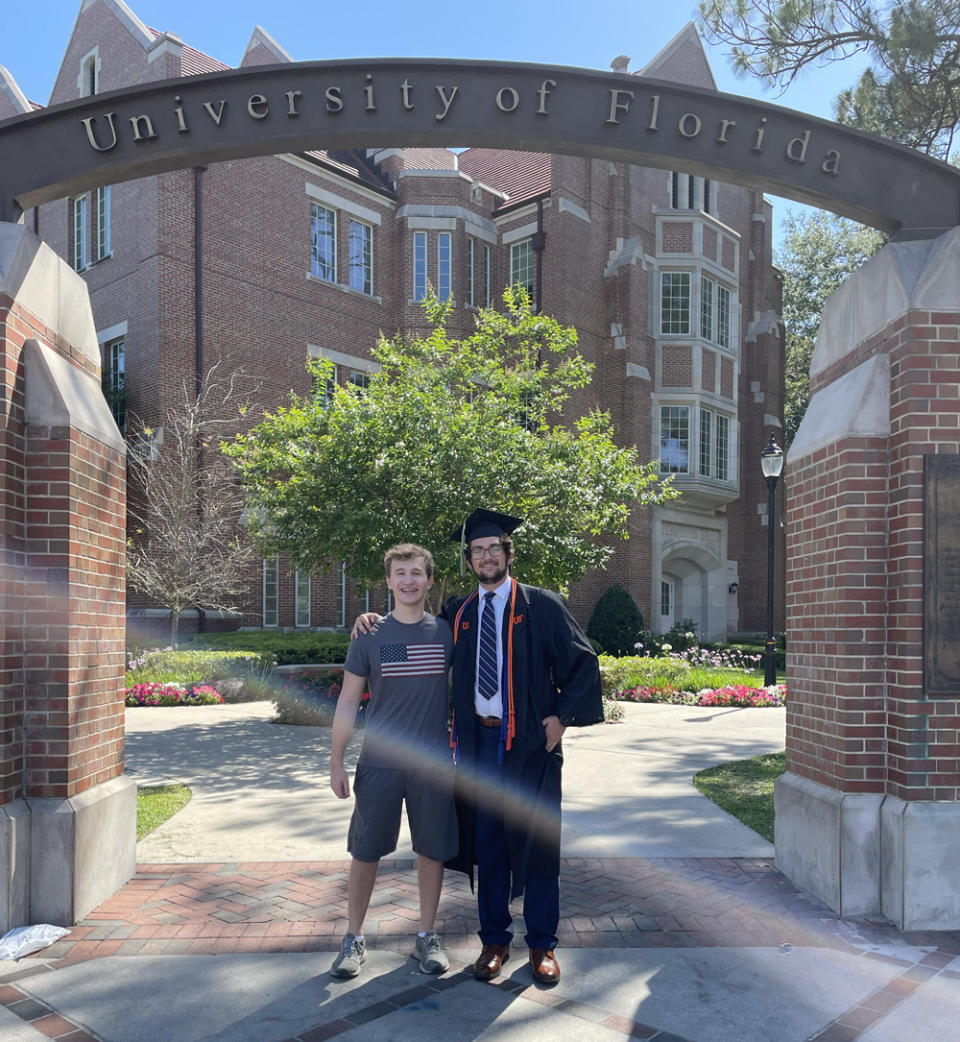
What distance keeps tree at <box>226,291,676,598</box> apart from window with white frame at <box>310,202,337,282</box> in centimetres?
1002

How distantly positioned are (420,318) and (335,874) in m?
18.7

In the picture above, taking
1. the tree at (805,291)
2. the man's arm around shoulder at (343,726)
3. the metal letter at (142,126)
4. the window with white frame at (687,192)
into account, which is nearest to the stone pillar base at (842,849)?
the man's arm around shoulder at (343,726)

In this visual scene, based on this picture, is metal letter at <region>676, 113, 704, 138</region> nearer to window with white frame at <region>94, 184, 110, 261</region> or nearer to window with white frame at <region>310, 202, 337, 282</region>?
window with white frame at <region>310, 202, 337, 282</region>

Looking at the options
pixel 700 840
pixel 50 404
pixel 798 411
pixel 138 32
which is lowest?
pixel 700 840

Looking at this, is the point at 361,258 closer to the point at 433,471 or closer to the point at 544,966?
the point at 433,471

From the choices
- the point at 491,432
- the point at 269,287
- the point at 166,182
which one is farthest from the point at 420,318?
the point at 491,432

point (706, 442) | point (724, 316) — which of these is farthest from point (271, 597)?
point (724, 316)

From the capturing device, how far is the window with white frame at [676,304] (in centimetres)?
2562

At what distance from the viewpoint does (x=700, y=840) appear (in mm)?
6363

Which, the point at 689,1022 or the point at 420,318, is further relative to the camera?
the point at 420,318

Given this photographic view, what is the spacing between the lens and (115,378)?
65.0ft

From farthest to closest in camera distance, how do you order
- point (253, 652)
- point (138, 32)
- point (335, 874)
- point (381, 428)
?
point (138, 32) < point (253, 652) < point (381, 428) < point (335, 874)

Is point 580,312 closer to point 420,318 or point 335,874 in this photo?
point 420,318

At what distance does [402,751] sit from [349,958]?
34.7 inches
